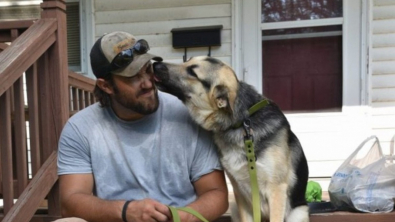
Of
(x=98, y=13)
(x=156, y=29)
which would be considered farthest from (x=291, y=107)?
(x=98, y=13)

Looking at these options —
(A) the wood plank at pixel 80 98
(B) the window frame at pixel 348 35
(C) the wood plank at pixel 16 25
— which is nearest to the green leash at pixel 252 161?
(C) the wood plank at pixel 16 25

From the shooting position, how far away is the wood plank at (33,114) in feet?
9.45

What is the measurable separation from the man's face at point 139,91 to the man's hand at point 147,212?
0.43 meters

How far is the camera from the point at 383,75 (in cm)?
466

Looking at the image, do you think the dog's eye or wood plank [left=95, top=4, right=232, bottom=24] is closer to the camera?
the dog's eye

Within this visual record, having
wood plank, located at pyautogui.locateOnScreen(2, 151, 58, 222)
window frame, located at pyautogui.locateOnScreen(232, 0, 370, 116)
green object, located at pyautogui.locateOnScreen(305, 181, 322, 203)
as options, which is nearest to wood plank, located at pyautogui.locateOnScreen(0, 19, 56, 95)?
wood plank, located at pyautogui.locateOnScreen(2, 151, 58, 222)

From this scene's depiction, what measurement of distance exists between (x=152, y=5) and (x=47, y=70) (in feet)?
7.43

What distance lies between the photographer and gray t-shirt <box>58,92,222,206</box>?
2.18 m

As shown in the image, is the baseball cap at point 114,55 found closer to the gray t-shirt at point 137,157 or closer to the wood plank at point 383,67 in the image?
the gray t-shirt at point 137,157

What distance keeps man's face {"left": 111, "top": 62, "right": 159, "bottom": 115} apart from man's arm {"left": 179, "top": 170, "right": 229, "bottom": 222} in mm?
424

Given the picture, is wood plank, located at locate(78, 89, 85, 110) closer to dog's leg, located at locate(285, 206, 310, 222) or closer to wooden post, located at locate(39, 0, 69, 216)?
wooden post, located at locate(39, 0, 69, 216)

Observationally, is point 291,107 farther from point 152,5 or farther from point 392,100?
point 152,5

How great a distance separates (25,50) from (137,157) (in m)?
1.01

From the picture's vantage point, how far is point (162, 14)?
16.6ft
